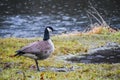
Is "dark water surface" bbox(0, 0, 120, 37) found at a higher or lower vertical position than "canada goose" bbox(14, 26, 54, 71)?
lower

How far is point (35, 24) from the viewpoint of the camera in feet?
131

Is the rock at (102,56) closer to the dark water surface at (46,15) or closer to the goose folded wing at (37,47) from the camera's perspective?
the goose folded wing at (37,47)

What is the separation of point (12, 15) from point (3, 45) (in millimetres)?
28202

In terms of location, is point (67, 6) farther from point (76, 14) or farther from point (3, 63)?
point (3, 63)

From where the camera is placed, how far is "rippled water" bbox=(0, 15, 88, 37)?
35250mm

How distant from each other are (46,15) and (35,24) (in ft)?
21.8

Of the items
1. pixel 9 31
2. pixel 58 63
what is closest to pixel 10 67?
pixel 58 63

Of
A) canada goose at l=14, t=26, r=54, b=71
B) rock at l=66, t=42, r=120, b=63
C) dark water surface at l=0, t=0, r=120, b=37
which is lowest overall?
dark water surface at l=0, t=0, r=120, b=37

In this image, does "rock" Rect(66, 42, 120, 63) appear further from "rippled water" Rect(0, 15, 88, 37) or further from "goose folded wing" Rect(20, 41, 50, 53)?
"rippled water" Rect(0, 15, 88, 37)

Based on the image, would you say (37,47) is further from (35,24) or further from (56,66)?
(35,24)

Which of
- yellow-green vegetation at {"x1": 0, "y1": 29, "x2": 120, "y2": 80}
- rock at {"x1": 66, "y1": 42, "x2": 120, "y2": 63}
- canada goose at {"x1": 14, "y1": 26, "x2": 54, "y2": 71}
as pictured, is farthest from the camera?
rock at {"x1": 66, "y1": 42, "x2": 120, "y2": 63}

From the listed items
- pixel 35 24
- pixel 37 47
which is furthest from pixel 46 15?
pixel 37 47

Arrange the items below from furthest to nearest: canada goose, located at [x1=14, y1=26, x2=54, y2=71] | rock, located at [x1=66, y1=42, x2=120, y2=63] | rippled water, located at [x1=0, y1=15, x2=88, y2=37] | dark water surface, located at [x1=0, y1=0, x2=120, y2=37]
Result: dark water surface, located at [x1=0, y1=0, x2=120, y2=37] < rippled water, located at [x1=0, y1=15, x2=88, y2=37] < rock, located at [x1=66, y1=42, x2=120, y2=63] < canada goose, located at [x1=14, y1=26, x2=54, y2=71]

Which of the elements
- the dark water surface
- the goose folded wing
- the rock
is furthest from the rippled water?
the goose folded wing
